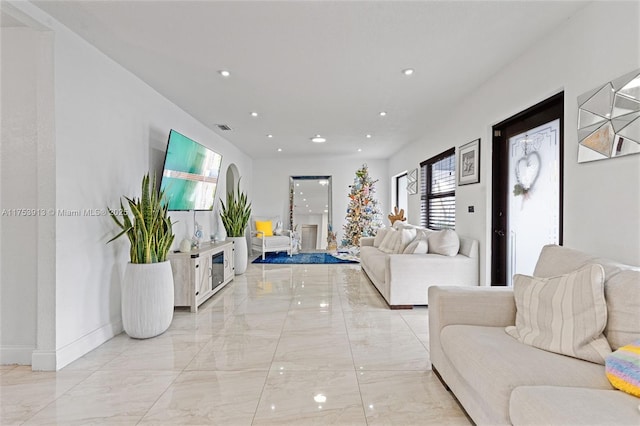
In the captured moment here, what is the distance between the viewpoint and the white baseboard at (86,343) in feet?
7.57

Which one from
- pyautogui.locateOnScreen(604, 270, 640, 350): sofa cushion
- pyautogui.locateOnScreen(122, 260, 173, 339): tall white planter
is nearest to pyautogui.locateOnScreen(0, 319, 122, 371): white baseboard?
pyautogui.locateOnScreen(122, 260, 173, 339): tall white planter

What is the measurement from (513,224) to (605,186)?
1.21 metres

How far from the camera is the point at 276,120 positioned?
4.77 m

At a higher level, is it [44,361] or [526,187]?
[526,187]

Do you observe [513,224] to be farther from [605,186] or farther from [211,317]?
[211,317]

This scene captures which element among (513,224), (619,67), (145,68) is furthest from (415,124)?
(145,68)

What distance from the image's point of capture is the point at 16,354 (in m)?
2.36

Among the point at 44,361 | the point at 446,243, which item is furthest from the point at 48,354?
the point at 446,243

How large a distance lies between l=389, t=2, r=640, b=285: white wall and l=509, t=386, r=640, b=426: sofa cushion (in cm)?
106

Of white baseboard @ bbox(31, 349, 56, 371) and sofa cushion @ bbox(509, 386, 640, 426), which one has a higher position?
sofa cushion @ bbox(509, 386, 640, 426)

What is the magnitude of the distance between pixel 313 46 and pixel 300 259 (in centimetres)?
502

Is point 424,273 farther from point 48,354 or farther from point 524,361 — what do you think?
point 48,354

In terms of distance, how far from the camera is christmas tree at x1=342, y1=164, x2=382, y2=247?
7.96 m

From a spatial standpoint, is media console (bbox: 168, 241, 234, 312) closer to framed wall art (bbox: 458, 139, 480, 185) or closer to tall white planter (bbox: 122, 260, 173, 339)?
tall white planter (bbox: 122, 260, 173, 339)
